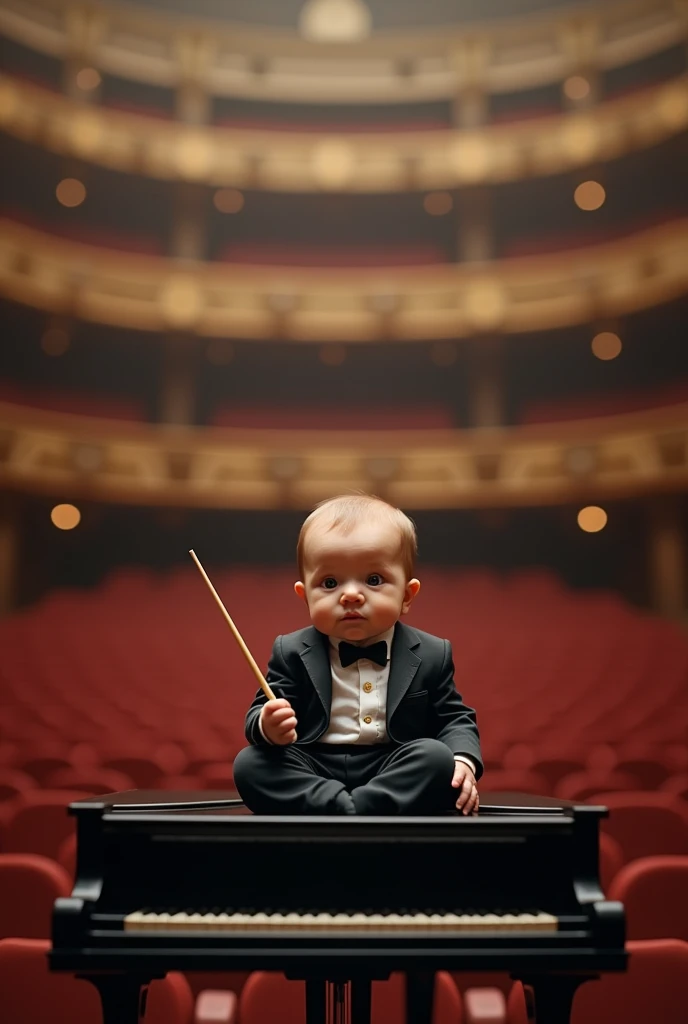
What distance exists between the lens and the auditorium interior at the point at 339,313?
43.1ft

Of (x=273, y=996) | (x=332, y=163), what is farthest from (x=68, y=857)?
(x=332, y=163)

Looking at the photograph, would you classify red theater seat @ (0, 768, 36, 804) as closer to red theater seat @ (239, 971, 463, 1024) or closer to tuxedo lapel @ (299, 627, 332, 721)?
red theater seat @ (239, 971, 463, 1024)

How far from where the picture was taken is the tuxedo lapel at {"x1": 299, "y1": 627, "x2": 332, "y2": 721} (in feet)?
5.25

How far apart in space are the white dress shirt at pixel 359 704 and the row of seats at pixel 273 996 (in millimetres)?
639

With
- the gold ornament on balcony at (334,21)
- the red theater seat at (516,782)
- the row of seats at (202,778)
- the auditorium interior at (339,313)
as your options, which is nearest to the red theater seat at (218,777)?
the row of seats at (202,778)

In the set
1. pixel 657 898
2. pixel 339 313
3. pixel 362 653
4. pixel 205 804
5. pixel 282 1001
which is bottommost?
pixel 282 1001

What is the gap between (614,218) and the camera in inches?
568

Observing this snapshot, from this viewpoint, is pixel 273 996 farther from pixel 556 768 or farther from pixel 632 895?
pixel 556 768

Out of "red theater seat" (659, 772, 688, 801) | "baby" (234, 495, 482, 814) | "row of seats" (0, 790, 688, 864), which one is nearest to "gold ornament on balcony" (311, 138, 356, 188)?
"red theater seat" (659, 772, 688, 801)

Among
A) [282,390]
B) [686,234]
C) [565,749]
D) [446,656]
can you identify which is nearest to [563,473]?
[686,234]

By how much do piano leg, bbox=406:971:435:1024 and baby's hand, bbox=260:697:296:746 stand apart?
619mm

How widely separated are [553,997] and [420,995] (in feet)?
1.28

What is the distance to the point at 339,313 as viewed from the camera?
14.6m

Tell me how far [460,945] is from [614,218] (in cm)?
1446
